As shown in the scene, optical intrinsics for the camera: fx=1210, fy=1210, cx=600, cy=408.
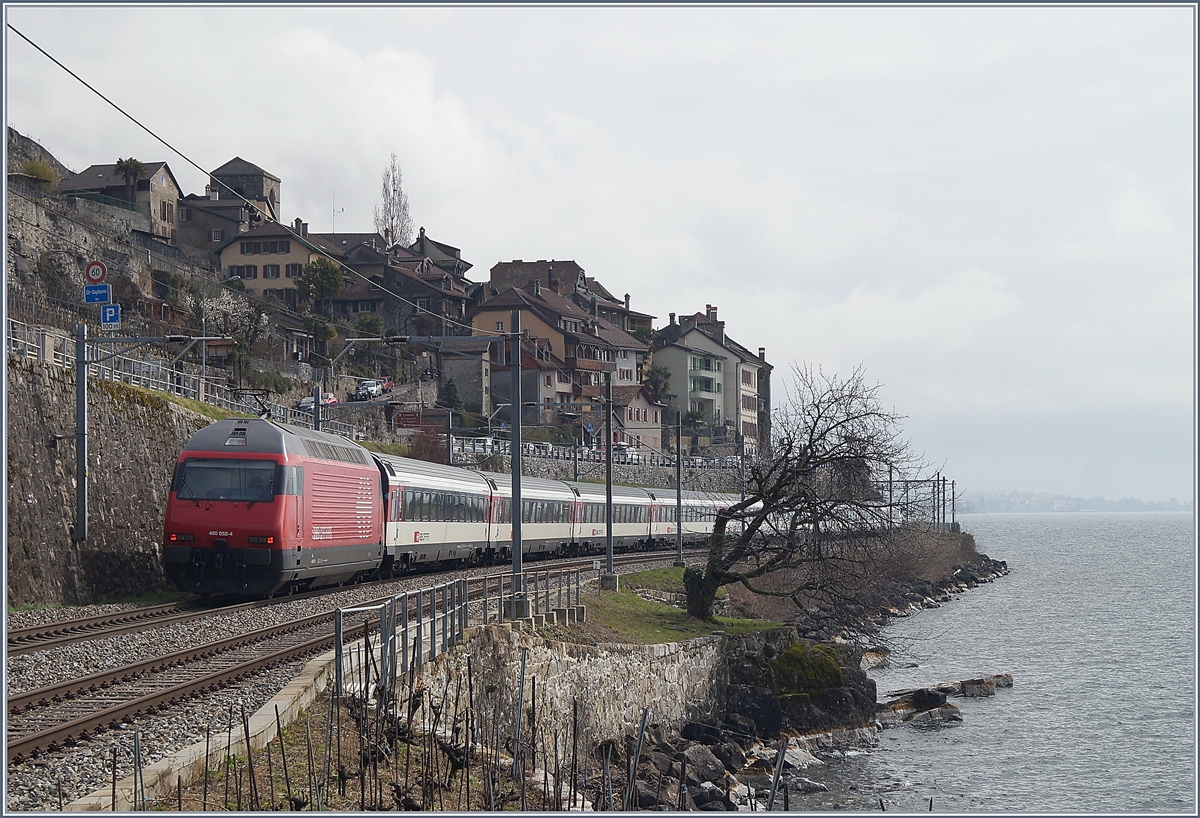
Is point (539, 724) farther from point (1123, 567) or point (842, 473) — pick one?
point (1123, 567)

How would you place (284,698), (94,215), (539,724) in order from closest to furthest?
(284,698), (539,724), (94,215)

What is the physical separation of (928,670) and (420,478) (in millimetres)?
18556

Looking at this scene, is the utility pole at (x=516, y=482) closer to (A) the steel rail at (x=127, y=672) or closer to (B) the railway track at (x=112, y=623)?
(A) the steel rail at (x=127, y=672)

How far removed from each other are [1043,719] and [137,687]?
85.4ft

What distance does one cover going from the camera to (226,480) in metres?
23.3

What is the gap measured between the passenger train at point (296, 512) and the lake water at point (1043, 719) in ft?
35.9

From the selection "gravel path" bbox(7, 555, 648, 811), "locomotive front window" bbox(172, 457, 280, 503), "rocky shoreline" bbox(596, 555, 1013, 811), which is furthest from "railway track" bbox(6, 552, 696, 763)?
"rocky shoreline" bbox(596, 555, 1013, 811)

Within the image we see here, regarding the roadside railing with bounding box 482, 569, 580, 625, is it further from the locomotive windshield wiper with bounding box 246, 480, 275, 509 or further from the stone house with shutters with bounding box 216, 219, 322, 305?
the stone house with shutters with bounding box 216, 219, 322, 305

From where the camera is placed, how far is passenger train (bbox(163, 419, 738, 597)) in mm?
23062

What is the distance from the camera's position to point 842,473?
3020 centimetres

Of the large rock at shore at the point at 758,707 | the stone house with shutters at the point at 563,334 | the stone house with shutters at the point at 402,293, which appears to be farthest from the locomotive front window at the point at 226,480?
the stone house with shutters at the point at 563,334

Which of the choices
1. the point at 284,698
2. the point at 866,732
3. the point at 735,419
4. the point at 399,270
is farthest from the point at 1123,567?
the point at 284,698

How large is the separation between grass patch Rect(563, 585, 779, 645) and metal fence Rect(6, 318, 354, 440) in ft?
28.1

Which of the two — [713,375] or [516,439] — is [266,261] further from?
[516,439]
